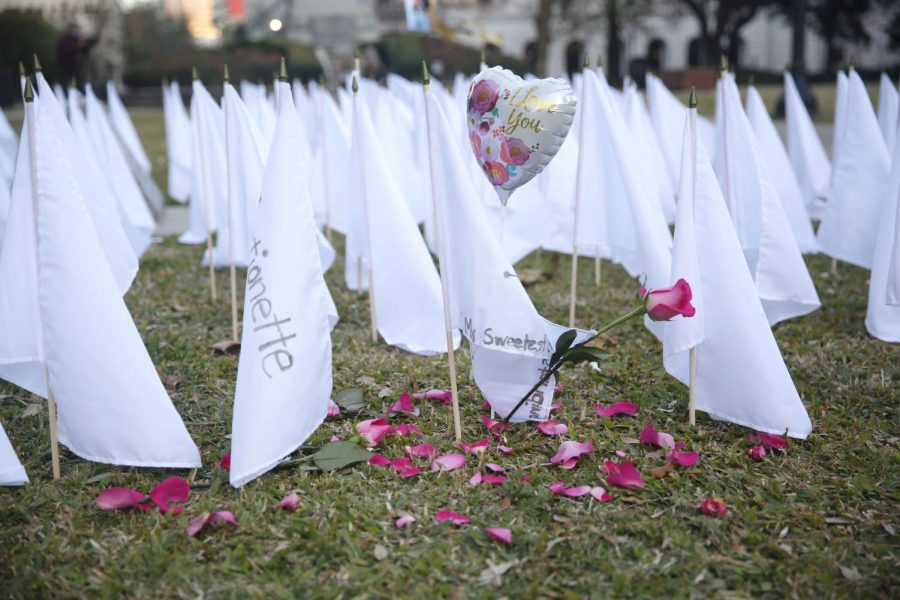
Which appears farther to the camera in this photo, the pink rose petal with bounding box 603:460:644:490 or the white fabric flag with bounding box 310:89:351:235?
the white fabric flag with bounding box 310:89:351:235

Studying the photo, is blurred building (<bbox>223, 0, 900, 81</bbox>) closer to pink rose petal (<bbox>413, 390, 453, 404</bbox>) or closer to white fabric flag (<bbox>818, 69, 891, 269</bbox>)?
white fabric flag (<bbox>818, 69, 891, 269</bbox>)

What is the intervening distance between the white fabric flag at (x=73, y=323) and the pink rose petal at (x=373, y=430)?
715mm

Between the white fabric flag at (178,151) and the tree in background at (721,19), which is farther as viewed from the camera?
the tree in background at (721,19)

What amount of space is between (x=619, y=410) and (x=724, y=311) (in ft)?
2.09

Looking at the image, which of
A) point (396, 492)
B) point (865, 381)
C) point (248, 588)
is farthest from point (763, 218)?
point (248, 588)

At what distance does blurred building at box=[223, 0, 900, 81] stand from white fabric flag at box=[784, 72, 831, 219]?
2392 centimetres

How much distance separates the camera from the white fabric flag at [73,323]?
9.63ft

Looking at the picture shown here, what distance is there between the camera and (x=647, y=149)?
6281 mm

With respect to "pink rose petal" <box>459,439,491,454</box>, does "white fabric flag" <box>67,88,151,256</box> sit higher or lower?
higher

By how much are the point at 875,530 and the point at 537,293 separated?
334 centimetres

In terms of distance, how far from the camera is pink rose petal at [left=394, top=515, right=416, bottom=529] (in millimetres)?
2768

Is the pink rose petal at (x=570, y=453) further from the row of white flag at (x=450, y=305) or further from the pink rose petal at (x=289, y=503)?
the pink rose petal at (x=289, y=503)

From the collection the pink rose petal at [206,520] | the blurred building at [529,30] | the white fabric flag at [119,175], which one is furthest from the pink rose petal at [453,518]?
the blurred building at [529,30]

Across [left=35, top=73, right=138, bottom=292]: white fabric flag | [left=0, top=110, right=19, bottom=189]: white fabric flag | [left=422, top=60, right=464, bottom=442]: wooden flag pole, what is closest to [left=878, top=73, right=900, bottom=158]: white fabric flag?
[left=422, top=60, right=464, bottom=442]: wooden flag pole
